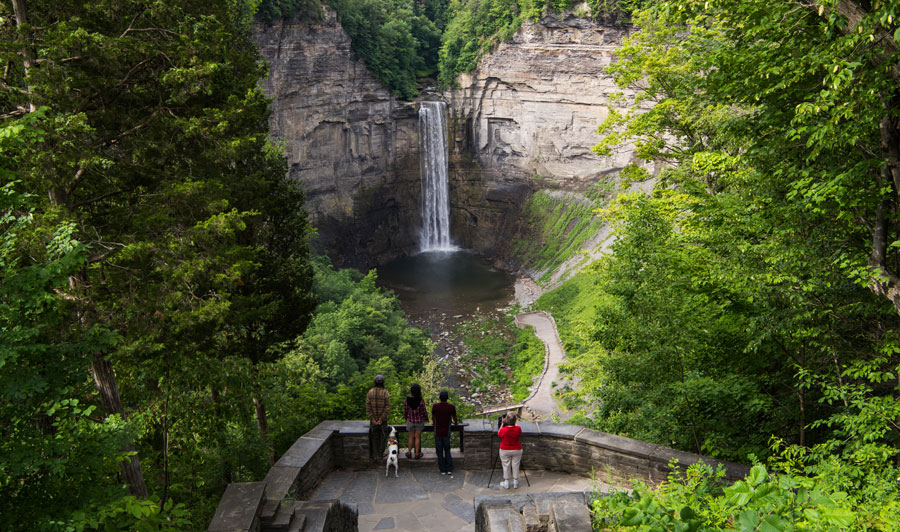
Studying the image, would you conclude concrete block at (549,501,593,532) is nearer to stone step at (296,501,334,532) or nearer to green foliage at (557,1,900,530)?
green foliage at (557,1,900,530)

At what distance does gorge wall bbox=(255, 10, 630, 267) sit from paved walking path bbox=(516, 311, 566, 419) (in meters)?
11.8

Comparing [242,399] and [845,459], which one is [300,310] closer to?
[242,399]

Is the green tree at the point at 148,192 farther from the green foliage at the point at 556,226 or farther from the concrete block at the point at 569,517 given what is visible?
the green foliage at the point at 556,226

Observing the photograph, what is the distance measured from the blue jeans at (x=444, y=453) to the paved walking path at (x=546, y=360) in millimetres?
12875

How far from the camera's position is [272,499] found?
6512mm

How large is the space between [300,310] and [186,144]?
4.35 metres

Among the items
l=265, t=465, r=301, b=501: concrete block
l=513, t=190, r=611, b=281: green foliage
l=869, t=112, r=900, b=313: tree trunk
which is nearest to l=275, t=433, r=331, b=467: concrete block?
l=265, t=465, r=301, b=501: concrete block

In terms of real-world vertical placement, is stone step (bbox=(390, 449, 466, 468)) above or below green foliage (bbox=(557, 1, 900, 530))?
below

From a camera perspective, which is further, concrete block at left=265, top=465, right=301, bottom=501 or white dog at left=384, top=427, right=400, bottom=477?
white dog at left=384, top=427, right=400, bottom=477

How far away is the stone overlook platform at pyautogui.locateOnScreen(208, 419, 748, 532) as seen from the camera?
6.10 metres

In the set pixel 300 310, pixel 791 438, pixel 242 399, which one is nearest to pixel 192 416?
pixel 242 399

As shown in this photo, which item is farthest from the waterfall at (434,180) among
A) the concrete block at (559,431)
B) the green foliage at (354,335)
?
the concrete block at (559,431)

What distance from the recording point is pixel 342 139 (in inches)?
1583

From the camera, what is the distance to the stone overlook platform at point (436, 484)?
6102 mm
